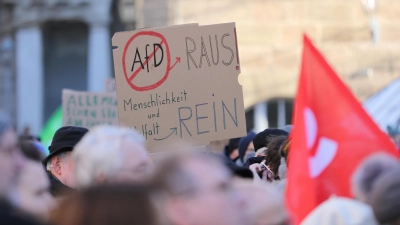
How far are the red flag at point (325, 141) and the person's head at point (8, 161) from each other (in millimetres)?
1221

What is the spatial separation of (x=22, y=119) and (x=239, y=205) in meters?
Answer: 12.7

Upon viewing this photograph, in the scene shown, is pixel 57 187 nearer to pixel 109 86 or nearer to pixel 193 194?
pixel 193 194

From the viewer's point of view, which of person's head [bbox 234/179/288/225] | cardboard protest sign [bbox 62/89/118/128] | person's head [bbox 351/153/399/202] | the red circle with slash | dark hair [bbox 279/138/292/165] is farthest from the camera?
cardboard protest sign [bbox 62/89/118/128]

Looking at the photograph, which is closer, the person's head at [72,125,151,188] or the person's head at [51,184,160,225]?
the person's head at [51,184,160,225]

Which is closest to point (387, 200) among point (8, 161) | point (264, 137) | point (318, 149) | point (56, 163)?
point (318, 149)

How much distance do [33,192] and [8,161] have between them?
10.4 inches

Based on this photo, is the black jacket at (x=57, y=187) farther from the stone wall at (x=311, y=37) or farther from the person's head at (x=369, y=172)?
the stone wall at (x=311, y=37)

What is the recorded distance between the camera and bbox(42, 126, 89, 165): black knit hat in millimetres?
4480

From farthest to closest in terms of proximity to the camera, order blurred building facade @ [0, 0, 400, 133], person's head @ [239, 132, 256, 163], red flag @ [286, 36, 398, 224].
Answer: blurred building facade @ [0, 0, 400, 133], person's head @ [239, 132, 256, 163], red flag @ [286, 36, 398, 224]

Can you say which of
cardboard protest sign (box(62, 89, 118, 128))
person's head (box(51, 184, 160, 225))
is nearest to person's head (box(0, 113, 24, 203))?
person's head (box(51, 184, 160, 225))

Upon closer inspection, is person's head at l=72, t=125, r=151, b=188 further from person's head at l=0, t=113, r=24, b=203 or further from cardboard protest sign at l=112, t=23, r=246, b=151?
cardboard protest sign at l=112, t=23, r=246, b=151

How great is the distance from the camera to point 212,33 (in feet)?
16.8

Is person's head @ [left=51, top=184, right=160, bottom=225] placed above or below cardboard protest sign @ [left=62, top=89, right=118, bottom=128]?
below

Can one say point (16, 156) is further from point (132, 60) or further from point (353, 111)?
point (132, 60)
